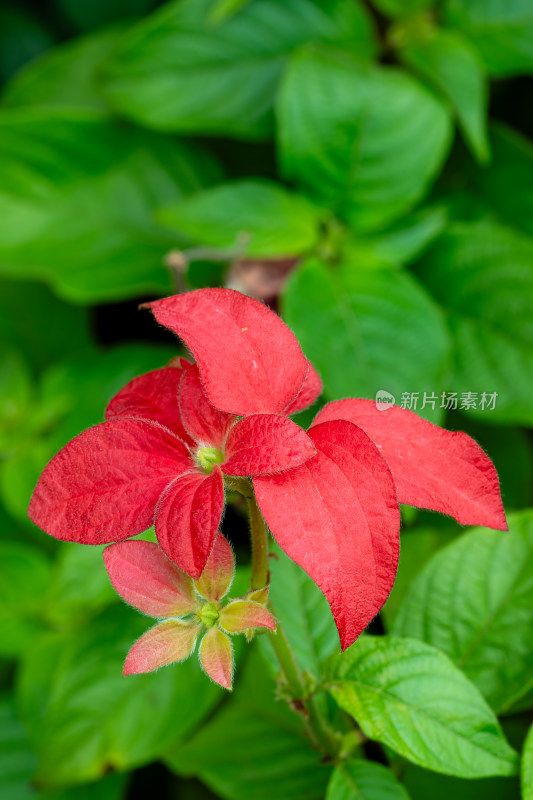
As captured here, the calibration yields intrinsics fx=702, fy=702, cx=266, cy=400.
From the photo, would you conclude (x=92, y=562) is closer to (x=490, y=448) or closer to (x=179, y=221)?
(x=179, y=221)

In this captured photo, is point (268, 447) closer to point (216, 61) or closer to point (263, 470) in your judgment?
point (263, 470)

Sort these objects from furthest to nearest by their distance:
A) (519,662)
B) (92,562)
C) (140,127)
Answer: (140,127)
(92,562)
(519,662)

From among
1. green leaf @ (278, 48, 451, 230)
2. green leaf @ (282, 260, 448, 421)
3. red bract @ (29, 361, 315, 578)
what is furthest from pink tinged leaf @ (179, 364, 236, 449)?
green leaf @ (278, 48, 451, 230)

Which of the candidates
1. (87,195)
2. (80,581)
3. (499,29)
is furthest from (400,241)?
(80,581)

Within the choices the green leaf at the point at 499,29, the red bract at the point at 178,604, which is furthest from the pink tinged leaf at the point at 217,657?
the green leaf at the point at 499,29

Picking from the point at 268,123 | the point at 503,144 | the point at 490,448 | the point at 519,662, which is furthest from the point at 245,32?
the point at 519,662

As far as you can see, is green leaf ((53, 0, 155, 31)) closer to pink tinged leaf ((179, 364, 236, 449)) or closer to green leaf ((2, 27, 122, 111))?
green leaf ((2, 27, 122, 111))
